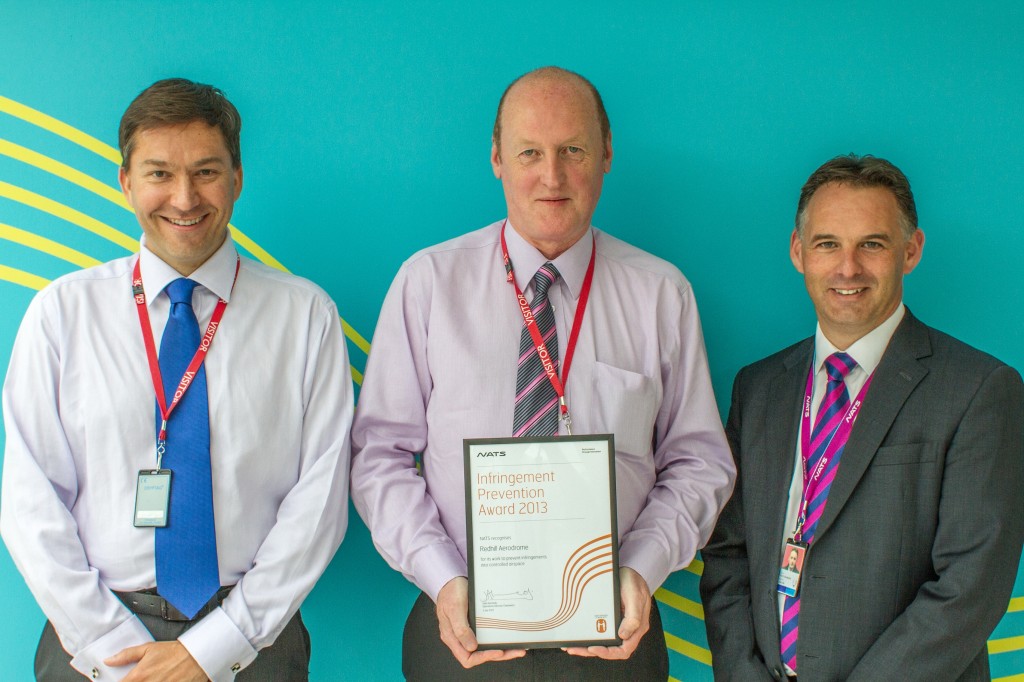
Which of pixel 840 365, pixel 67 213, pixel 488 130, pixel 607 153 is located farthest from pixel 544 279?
pixel 67 213

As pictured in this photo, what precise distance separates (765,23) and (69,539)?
8.46 feet

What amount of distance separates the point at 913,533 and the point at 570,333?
3.35ft

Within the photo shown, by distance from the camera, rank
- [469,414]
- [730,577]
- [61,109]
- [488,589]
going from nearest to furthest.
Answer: [488,589] → [469,414] → [730,577] → [61,109]

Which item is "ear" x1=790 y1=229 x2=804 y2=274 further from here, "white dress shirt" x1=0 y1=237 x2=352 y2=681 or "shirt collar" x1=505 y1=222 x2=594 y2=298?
"white dress shirt" x1=0 y1=237 x2=352 y2=681

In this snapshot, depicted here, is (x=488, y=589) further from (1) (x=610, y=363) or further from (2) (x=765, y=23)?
(2) (x=765, y=23)

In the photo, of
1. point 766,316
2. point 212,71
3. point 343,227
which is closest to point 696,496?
point 766,316

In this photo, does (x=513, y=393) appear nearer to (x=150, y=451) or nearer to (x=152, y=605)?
(x=150, y=451)

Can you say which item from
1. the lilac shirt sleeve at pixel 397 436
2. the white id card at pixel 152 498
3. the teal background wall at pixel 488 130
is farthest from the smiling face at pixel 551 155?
the white id card at pixel 152 498

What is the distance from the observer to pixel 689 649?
3.01 metres

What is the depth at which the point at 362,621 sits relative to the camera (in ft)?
9.78

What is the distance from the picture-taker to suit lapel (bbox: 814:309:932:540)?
2.36 m

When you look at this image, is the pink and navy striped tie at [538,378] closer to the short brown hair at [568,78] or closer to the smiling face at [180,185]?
the short brown hair at [568,78]

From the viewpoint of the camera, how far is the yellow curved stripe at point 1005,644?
2980 mm
